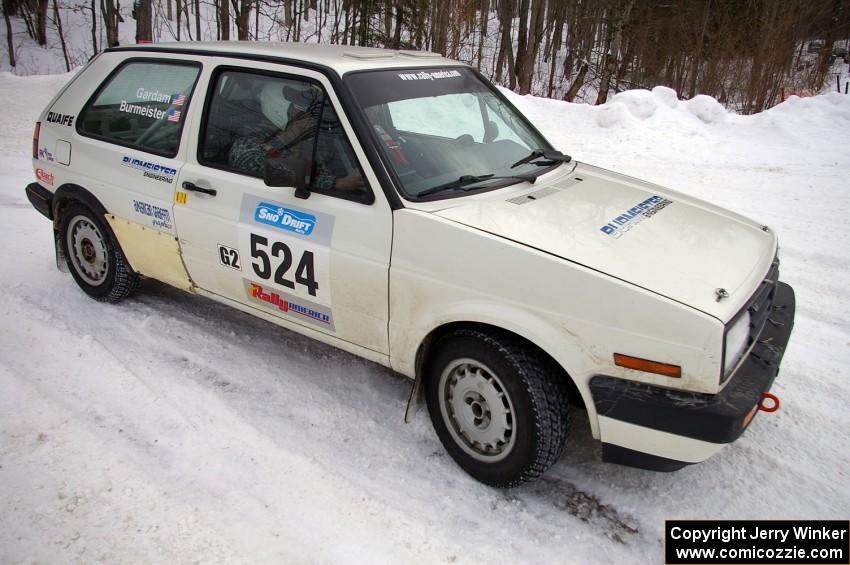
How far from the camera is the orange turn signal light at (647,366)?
230cm

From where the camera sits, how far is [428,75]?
348cm

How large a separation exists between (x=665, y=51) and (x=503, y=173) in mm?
17943

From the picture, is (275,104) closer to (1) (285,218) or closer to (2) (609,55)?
(1) (285,218)

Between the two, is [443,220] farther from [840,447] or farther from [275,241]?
[840,447]

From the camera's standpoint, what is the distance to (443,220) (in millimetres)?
2721

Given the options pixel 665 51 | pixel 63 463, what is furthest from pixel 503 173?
pixel 665 51

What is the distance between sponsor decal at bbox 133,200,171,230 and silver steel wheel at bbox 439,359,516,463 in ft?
6.52

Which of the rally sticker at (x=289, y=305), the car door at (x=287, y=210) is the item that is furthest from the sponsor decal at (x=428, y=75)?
the rally sticker at (x=289, y=305)

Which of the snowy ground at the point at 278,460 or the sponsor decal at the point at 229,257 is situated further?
the sponsor decal at the point at 229,257

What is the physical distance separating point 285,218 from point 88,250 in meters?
2.10

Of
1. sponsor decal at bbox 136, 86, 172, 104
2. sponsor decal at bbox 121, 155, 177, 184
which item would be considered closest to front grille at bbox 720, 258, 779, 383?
sponsor decal at bbox 121, 155, 177, 184

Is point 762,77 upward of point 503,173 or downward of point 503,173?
upward

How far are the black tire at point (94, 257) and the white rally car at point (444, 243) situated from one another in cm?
6

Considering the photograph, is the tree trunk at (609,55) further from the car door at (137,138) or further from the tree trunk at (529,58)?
the car door at (137,138)
